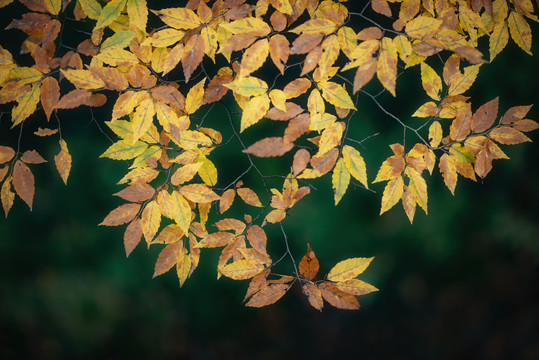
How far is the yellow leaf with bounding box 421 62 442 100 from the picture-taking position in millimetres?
936

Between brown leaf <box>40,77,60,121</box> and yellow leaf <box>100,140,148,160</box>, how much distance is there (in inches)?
6.8

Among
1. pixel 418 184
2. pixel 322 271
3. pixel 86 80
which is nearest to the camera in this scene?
pixel 86 80

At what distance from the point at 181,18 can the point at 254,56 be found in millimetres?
199

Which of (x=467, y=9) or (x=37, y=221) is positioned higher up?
(x=467, y=9)

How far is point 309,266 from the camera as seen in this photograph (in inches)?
38.8

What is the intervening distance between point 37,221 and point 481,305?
5.76 feet

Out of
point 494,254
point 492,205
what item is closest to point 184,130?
point 492,205

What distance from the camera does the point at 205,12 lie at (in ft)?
2.66

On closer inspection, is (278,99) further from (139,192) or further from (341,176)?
(139,192)

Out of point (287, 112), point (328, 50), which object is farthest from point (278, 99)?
point (328, 50)

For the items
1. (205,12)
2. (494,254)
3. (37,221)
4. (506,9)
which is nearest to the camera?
(205,12)

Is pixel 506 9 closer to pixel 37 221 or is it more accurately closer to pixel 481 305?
pixel 481 305

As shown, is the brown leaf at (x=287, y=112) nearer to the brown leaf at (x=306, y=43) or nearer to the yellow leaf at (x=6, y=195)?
the brown leaf at (x=306, y=43)

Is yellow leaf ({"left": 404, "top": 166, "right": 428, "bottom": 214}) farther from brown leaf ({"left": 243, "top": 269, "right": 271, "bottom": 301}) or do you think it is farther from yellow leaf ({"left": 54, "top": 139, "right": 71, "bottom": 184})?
yellow leaf ({"left": 54, "top": 139, "right": 71, "bottom": 184})
